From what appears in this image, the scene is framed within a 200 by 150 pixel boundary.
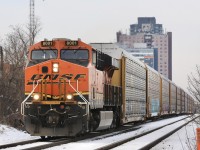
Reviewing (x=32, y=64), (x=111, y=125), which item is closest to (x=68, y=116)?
(x=32, y=64)

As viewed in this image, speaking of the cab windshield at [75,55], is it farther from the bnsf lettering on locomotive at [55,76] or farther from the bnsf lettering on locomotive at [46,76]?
the bnsf lettering on locomotive at [46,76]

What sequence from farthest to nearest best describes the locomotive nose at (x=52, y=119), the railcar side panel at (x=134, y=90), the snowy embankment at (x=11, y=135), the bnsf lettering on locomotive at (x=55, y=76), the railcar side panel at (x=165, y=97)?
the railcar side panel at (x=165, y=97) < the railcar side panel at (x=134, y=90) < the snowy embankment at (x=11, y=135) < the bnsf lettering on locomotive at (x=55, y=76) < the locomotive nose at (x=52, y=119)

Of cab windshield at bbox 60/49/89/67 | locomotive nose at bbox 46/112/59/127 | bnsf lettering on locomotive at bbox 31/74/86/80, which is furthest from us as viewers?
cab windshield at bbox 60/49/89/67

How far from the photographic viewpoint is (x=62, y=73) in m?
16.5

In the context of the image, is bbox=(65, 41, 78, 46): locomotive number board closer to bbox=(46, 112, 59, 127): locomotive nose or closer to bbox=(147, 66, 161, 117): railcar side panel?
bbox=(46, 112, 59, 127): locomotive nose

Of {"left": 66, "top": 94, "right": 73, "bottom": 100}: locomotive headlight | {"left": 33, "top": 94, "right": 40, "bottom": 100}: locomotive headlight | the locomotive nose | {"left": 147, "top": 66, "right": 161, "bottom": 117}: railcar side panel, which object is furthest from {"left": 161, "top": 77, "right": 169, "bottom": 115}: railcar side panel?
the locomotive nose

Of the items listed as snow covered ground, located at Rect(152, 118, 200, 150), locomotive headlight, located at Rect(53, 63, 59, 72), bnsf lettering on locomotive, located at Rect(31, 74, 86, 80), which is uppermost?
locomotive headlight, located at Rect(53, 63, 59, 72)

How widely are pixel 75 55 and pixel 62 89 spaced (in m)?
1.53

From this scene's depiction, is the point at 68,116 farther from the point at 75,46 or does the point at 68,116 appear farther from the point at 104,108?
the point at 104,108

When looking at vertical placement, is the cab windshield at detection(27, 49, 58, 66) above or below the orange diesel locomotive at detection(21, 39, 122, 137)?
above

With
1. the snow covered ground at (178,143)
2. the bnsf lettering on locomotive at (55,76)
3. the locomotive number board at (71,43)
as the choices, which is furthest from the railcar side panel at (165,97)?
the bnsf lettering on locomotive at (55,76)

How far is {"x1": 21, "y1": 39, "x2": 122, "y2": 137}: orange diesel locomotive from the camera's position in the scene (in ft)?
51.9

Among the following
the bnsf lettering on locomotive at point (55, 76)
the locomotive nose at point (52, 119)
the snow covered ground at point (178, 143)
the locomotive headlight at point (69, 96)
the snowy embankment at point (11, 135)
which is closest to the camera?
the snow covered ground at point (178, 143)

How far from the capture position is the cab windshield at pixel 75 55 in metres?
16.9
